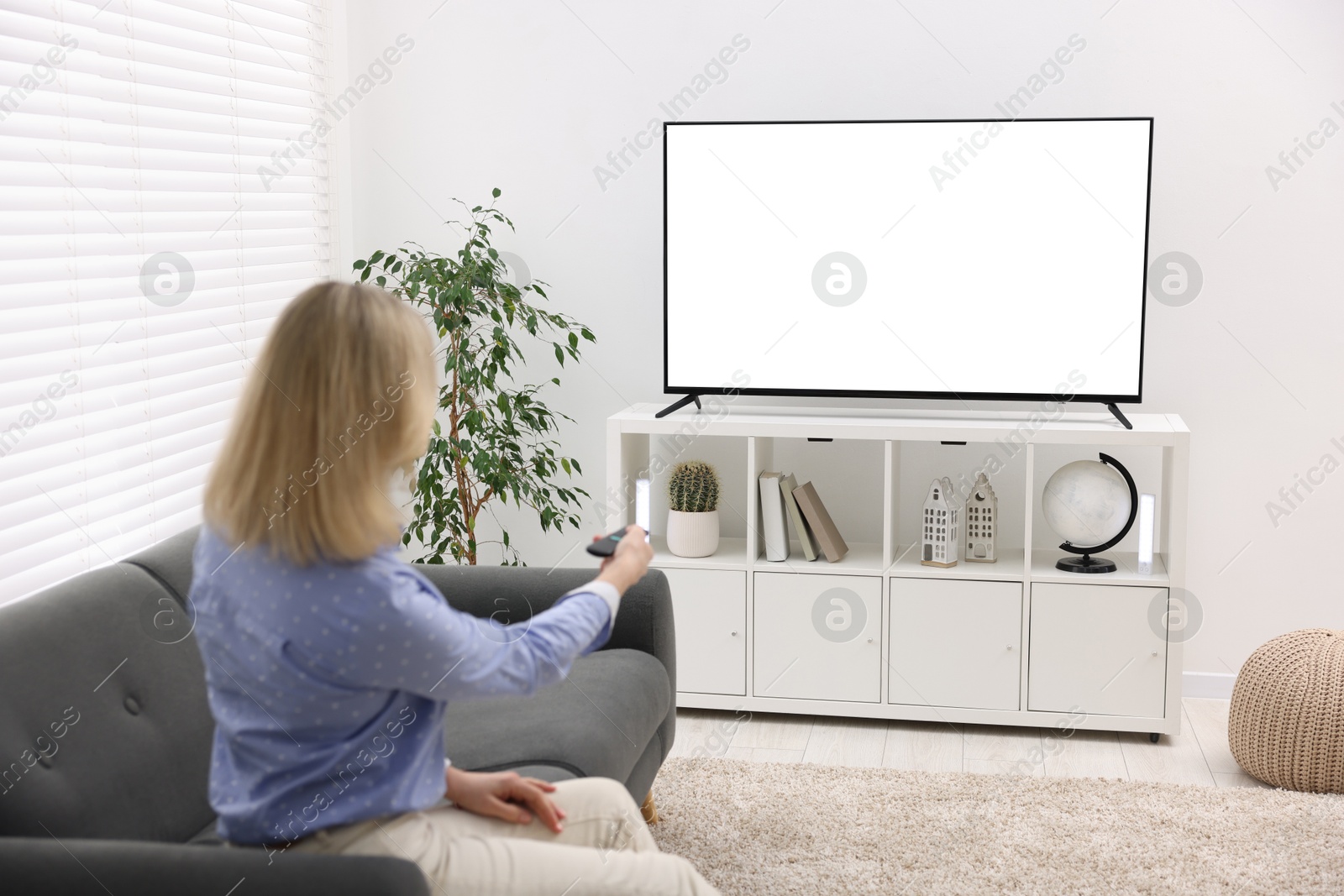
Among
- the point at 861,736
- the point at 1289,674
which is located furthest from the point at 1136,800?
the point at 861,736

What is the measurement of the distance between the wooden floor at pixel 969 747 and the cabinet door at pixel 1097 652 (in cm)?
11

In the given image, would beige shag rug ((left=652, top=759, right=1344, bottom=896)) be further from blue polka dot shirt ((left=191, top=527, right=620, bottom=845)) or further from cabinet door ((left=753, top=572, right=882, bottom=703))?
blue polka dot shirt ((left=191, top=527, right=620, bottom=845))

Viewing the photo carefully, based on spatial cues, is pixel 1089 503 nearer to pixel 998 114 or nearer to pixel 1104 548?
pixel 1104 548

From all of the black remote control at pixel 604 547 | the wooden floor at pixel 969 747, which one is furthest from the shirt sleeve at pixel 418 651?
the wooden floor at pixel 969 747

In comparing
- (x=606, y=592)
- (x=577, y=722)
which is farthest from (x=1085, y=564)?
(x=606, y=592)

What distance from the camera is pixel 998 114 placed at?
3.28 meters

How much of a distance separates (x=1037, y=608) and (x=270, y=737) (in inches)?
88.8

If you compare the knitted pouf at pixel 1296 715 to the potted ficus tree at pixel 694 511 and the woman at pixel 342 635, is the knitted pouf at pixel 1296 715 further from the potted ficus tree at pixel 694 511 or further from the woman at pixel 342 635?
the woman at pixel 342 635

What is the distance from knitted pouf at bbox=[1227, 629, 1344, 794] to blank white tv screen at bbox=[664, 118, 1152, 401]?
2.52 ft

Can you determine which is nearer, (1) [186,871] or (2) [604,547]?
(1) [186,871]

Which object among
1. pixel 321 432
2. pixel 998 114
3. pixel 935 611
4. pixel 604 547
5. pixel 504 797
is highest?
pixel 998 114

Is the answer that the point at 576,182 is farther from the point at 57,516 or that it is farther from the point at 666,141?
the point at 57,516

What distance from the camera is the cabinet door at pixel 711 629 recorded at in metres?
3.18

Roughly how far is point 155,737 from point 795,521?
1844 millimetres
